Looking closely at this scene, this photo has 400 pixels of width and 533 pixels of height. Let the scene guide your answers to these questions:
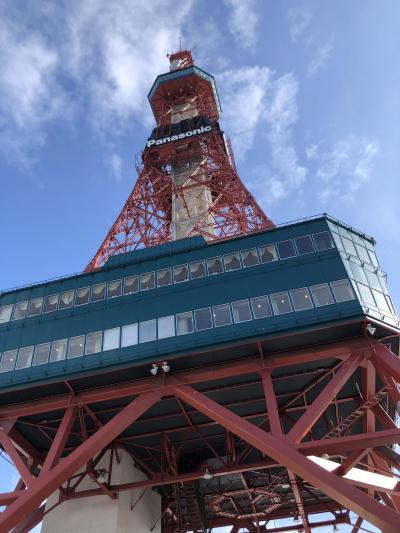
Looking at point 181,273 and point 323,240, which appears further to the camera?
point 181,273

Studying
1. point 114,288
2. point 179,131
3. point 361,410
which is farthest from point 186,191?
point 361,410

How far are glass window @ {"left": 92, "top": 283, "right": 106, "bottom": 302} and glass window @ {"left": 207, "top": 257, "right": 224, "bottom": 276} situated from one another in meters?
5.46

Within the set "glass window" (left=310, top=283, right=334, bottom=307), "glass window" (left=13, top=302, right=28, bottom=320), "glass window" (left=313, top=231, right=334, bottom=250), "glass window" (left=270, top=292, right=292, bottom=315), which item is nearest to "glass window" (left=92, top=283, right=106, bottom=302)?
"glass window" (left=13, top=302, right=28, bottom=320)

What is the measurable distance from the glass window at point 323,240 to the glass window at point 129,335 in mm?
9335

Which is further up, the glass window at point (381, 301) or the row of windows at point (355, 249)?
the row of windows at point (355, 249)

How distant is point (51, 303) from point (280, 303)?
11.7 meters

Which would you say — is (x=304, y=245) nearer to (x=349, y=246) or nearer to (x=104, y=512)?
(x=349, y=246)

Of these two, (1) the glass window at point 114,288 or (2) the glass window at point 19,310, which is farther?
(2) the glass window at point 19,310

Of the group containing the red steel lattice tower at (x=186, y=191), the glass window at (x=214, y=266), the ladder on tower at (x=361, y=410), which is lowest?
the ladder on tower at (x=361, y=410)

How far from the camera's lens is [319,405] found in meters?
17.8

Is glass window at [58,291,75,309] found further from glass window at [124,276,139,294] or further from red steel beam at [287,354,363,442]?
red steel beam at [287,354,363,442]

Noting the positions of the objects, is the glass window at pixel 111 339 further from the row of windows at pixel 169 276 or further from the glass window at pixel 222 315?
the glass window at pixel 222 315

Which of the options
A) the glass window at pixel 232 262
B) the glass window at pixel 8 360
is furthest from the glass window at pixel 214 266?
the glass window at pixel 8 360

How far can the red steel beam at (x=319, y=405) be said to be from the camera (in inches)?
673
